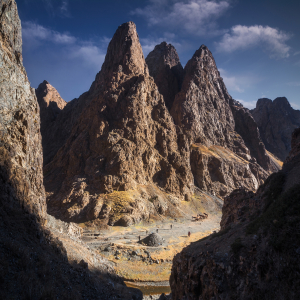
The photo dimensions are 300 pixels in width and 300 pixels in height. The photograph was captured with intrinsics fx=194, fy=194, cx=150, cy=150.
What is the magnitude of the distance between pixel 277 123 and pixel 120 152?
14698 cm

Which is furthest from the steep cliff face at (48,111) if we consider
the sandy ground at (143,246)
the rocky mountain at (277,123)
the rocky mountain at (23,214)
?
the rocky mountain at (277,123)

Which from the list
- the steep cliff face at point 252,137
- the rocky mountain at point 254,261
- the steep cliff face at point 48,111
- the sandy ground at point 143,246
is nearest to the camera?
the rocky mountain at point 254,261

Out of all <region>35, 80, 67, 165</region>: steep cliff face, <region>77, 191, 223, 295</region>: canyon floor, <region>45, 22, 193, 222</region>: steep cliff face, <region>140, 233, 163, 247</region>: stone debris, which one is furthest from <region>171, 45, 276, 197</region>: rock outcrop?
<region>35, 80, 67, 165</region>: steep cliff face

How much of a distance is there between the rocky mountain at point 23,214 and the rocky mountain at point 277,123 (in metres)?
161

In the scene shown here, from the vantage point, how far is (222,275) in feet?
35.6

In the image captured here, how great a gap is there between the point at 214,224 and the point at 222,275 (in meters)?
47.6

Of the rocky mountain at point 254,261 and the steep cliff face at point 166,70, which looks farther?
the steep cliff face at point 166,70

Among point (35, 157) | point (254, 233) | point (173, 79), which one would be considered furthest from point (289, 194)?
point (173, 79)

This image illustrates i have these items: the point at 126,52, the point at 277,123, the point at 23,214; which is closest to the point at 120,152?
the point at 23,214

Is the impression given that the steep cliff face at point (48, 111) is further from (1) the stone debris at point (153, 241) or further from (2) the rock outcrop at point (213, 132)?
(1) the stone debris at point (153, 241)

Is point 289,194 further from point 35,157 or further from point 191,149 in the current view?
point 191,149

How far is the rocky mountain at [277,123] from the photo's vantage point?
479ft

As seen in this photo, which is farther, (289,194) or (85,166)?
(85,166)

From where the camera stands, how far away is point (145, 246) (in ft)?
108
